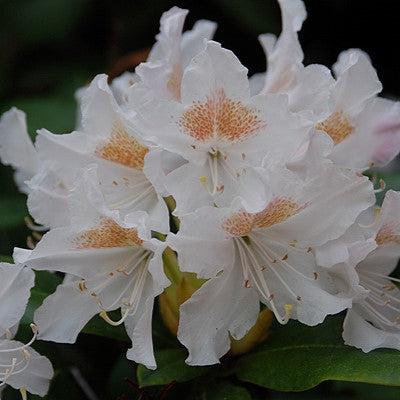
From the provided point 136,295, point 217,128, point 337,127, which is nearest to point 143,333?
point 136,295

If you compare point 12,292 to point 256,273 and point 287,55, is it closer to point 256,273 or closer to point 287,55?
point 256,273

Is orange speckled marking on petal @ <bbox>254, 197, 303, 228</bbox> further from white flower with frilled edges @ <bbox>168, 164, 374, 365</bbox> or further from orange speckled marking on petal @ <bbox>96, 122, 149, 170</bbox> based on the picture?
orange speckled marking on petal @ <bbox>96, 122, 149, 170</bbox>

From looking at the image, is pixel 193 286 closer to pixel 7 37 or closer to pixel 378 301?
pixel 378 301

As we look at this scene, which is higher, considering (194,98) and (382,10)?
(194,98)

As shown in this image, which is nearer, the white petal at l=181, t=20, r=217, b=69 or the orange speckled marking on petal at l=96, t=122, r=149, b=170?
the orange speckled marking on petal at l=96, t=122, r=149, b=170

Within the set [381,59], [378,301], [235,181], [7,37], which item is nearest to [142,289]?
[235,181]

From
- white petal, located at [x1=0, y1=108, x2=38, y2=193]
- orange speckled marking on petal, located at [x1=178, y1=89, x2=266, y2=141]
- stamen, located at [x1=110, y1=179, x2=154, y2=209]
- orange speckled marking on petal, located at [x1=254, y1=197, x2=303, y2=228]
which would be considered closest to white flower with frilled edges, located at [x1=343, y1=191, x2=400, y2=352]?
orange speckled marking on petal, located at [x1=254, y1=197, x2=303, y2=228]
